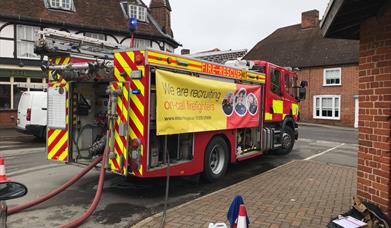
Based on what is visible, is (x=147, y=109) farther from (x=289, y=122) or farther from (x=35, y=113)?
(x=35, y=113)

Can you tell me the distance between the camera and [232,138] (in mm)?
7918

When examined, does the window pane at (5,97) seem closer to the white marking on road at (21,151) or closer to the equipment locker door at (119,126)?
the white marking on road at (21,151)

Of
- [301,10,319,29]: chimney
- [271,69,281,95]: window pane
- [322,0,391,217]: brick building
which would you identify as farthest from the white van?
[301,10,319,29]: chimney

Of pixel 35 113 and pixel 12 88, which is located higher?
pixel 12 88

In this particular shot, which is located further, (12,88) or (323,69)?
(323,69)

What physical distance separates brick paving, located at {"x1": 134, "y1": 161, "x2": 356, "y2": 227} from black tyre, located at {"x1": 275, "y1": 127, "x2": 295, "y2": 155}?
2.59 m

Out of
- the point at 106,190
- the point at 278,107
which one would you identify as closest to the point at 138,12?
the point at 278,107

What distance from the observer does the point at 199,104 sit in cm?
658

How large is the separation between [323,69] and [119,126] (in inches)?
1033

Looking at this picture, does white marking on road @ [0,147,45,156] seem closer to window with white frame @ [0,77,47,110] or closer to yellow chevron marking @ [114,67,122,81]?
yellow chevron marking @ [114,67,122,81]

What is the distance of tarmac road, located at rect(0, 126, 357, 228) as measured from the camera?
5.18 meters

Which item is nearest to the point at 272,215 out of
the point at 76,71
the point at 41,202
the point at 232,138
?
the point at 232,138

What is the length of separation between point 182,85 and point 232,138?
7.64ft

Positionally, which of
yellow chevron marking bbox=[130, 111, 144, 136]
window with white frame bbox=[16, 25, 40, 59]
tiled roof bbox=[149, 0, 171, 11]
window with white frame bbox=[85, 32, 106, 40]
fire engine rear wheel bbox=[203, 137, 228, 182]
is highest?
tiled roof bbox=[149, 0, 171, 11]
